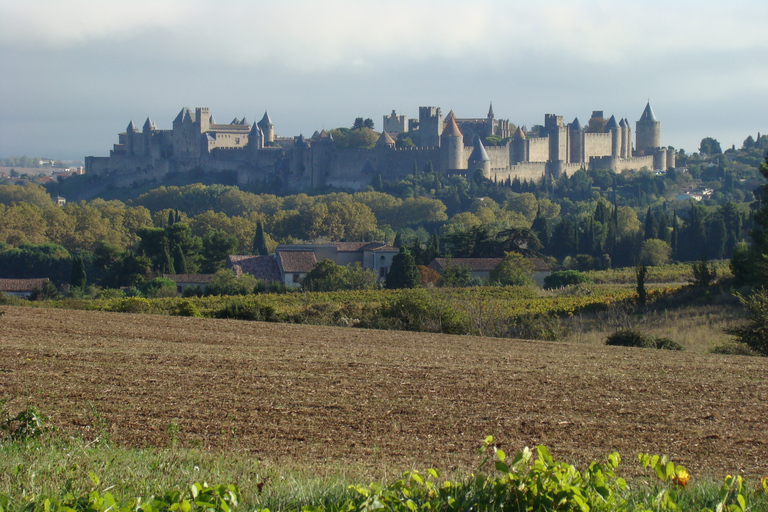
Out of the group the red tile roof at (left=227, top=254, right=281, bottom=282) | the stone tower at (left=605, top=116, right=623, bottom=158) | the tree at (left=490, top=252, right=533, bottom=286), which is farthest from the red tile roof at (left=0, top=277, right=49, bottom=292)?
the stone tower at (left=605, top=116, right=623, bottom=158)

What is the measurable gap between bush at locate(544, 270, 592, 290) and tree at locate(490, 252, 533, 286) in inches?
30.0

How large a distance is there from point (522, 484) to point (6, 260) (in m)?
45.0

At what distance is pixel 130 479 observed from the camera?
3.74m

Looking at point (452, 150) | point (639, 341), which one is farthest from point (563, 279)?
point (452, 150)

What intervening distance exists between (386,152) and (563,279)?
42.4 metres

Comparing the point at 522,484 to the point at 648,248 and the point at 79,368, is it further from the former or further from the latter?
the point at 648,248

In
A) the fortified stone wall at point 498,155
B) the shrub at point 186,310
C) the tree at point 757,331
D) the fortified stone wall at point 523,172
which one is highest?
the fortified stone wall at point 498,155

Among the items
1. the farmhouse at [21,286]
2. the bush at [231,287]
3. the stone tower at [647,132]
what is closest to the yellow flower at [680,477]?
the bush at [231,287]

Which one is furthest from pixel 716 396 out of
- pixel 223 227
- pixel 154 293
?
pixel 223 227

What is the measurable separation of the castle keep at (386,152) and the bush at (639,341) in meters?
56.0

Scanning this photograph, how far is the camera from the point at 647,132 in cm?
8462

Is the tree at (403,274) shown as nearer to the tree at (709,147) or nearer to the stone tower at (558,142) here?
the stone tower at (558,142)

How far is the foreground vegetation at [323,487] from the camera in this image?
3152mm

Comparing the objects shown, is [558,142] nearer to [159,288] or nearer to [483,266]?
[483,266]
